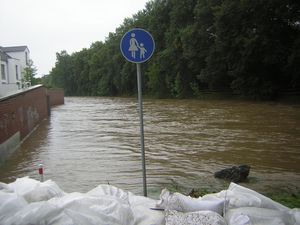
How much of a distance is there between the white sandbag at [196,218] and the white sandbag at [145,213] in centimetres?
20

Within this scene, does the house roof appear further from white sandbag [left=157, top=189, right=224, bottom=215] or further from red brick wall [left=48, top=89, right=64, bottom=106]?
white sandbag [left=157, top=189, right=224, bottom=215]

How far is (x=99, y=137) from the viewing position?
56.0ft

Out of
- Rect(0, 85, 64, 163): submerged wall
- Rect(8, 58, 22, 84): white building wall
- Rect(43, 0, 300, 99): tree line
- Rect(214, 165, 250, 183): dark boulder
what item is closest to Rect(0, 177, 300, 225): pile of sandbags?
Rect(214, 165, 250, 183): dark boulder

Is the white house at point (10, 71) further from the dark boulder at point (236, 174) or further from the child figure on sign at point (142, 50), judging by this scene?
the child figure on sign at point (142, 50)

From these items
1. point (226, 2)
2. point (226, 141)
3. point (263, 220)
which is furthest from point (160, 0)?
point (263, 220)

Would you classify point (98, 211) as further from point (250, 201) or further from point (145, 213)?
point (250, 201)

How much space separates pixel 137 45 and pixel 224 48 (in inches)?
1369

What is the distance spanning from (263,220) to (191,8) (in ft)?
155

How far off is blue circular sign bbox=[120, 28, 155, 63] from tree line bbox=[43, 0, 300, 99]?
28.9 metres

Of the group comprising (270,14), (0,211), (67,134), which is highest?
(270,14)

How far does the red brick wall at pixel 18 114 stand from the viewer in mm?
12617

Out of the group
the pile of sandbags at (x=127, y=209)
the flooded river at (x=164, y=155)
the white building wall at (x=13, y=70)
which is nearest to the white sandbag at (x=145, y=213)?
the pile of sandbags at (x=127, y=209)

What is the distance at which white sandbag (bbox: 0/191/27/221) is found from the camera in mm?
4379

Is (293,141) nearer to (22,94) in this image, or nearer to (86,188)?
(86,188)
